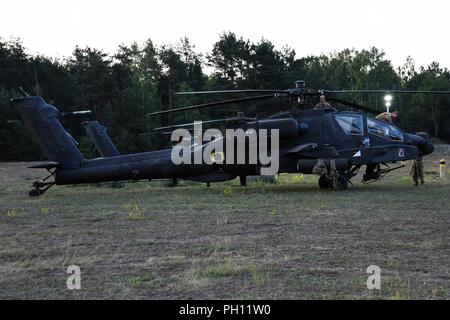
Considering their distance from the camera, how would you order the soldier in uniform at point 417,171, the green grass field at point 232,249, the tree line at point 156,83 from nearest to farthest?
the green grass field at point 232,249 → the soldier in uniform at point 417,171 → the tree line at point 156,83

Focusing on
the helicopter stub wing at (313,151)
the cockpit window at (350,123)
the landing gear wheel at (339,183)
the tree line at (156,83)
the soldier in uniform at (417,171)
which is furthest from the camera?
the tree line at (156,83)

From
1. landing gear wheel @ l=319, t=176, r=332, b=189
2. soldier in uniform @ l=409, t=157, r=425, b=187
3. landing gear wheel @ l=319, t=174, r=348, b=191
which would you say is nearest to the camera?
landing gear wheel @ l=319, t=174, r=348, b=191

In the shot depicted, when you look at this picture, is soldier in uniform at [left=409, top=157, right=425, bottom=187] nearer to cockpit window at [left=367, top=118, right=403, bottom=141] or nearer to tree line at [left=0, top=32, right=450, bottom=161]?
cockpit window at [left=367, top=118, right=403, bottom=141]

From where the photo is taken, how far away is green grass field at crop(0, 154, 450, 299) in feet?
16.4

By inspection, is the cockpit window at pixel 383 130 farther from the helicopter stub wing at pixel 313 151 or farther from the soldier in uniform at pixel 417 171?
the soldier in uniform at pixel 417 171

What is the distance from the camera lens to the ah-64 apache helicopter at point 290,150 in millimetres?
15625

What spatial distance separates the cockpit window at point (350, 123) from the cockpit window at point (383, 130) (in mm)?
262

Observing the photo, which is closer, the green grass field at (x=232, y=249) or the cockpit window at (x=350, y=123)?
the green grass field at (x=232, y=249)

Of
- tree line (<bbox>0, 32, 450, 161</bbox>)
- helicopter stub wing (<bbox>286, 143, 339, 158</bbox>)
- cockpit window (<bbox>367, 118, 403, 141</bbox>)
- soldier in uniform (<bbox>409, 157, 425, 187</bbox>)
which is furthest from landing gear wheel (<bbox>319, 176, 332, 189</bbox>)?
tree line (<bbox>0, 32, 450, 161</bbox>)

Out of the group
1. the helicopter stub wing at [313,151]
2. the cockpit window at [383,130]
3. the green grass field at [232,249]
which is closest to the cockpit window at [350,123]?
the cockpit window at [383,130]

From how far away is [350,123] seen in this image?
15.9m

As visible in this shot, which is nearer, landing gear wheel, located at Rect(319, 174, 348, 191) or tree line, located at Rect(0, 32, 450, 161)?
landing gear wheel, located at Rect(319, 174, 348, 191)

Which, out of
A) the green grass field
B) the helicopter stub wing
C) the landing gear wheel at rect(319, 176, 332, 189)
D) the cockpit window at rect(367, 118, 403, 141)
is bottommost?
the landing gear wheel at rect(319, 176, 332, 189)

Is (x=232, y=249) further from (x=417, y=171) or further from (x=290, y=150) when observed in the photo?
(x=417, y=171)
